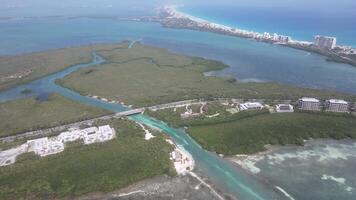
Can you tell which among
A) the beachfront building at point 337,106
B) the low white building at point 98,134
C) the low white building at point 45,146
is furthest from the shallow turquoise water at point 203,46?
the low white building at point 45,146

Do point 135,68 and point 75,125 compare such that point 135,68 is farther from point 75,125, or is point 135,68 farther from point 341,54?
point 341,54

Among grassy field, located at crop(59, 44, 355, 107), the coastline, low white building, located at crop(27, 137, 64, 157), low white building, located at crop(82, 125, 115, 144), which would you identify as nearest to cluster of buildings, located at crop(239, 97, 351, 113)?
grassy field, located at crop(59, 44, 355, 107)

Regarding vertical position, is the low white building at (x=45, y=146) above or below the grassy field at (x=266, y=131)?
below

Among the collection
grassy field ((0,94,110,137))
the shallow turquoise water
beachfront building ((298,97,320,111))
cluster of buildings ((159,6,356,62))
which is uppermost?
cluster of buildings ((159,6,356,62))

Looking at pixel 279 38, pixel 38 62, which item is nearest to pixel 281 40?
pixel 279 38

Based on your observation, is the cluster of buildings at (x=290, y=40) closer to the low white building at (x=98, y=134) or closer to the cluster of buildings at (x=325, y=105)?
the cluster of buildings at (x=325, y=105)

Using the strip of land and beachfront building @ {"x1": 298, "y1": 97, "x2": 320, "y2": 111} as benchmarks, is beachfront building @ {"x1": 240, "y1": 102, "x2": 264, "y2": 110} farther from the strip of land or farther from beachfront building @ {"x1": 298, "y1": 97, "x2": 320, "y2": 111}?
beachfront building @ {"x1": 298, "y1": 97, "x2": 320, "y2": 111}

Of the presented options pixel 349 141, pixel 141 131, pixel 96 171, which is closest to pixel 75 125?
pixel 141 131

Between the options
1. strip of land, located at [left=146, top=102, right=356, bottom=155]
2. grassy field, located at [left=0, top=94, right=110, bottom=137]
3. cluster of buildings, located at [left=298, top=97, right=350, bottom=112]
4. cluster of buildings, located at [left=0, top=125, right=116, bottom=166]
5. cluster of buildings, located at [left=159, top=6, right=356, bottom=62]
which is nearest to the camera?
cluster of buildings, located at [left=0, top=125, right=116, bottom=166]
